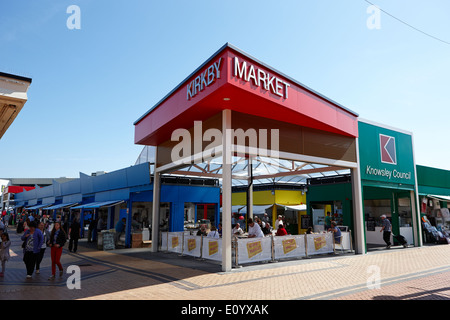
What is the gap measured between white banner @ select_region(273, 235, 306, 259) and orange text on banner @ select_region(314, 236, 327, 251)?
806 mm

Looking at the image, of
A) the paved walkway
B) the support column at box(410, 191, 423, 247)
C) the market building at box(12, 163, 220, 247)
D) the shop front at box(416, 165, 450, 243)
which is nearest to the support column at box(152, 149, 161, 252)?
the market building at box(12, 163, 220, 247)

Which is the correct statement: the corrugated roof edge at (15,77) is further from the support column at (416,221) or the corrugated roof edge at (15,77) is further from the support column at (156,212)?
the support column at (416,221)

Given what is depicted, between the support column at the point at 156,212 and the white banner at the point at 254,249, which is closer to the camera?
the white banner at the point at 254,249

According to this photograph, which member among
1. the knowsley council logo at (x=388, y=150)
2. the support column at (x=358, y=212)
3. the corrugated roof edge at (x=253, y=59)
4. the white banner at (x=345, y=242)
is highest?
the corrugated roof edge at (x=253, y=59)

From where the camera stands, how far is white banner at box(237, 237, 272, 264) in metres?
10.1

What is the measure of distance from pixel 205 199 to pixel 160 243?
4727mm

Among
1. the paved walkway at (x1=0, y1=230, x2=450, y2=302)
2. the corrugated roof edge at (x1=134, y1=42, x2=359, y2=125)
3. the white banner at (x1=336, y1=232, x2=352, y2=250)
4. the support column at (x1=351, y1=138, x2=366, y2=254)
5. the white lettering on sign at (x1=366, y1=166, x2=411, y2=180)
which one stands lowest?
the paved walkway at (x1=0, y1=230, x2=450, y2=302)

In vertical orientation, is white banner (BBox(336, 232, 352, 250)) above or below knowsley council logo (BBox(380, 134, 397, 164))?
below

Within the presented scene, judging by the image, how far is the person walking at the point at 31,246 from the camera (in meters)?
8.59

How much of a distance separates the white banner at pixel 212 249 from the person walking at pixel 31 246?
529 cm

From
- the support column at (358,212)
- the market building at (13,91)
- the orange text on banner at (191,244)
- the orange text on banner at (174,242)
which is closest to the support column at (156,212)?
the orange text on banner at (174,242)

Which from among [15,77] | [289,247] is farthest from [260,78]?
[15,77]

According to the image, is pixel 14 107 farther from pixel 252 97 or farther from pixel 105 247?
pixel 105 247

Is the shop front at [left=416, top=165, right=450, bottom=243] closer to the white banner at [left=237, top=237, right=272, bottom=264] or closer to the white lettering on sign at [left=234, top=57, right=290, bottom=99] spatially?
the white banner at [left=237, top=237, right=272, bottom=264]
